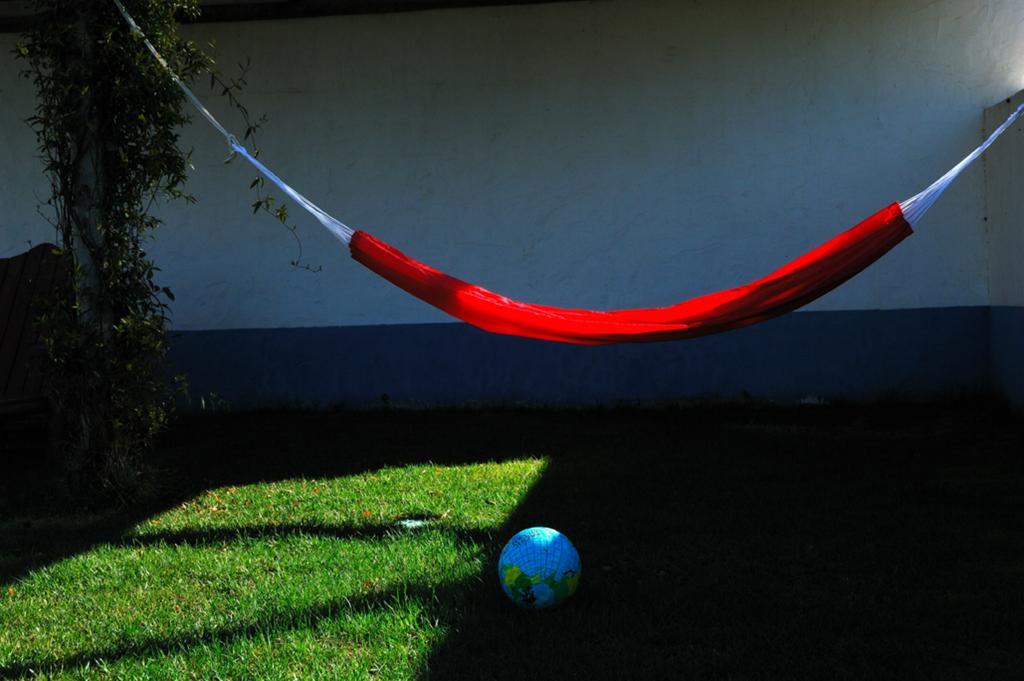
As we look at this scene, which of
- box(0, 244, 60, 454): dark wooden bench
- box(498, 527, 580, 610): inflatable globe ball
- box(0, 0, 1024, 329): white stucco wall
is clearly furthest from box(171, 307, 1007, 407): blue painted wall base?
box(498, 527, 580, 610): inflatable globe ball

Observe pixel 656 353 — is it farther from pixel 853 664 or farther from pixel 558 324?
pixel 853 664

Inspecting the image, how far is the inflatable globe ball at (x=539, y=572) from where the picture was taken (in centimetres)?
243

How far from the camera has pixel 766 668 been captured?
2.10m

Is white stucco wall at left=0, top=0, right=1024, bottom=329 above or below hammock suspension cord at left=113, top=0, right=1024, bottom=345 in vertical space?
above

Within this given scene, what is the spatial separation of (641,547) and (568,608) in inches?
21.7

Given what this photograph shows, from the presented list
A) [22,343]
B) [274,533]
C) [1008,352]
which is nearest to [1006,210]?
[1008,352]

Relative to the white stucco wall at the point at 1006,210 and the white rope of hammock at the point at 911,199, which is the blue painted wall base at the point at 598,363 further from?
the white rope of hammock at the point at 911,199

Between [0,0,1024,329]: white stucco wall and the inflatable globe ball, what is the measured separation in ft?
10.7

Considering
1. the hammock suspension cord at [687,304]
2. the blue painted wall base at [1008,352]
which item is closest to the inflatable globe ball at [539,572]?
the hammock suspension cord at [687,304]

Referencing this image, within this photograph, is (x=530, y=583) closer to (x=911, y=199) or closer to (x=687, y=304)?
(x=687, y=304)

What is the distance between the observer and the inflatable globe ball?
2.43 m

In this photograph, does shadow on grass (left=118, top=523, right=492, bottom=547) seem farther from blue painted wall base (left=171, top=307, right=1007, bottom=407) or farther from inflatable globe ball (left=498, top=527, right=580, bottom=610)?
blue painted wall base (left=171, top=307, right=1007, bottom=407)

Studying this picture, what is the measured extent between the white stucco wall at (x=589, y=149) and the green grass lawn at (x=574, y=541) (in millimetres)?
1220

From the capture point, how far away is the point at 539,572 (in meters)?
2.43
